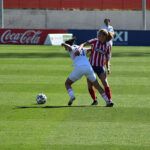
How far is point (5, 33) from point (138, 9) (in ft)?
81.7

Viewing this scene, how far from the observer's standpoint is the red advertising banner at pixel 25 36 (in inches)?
1686

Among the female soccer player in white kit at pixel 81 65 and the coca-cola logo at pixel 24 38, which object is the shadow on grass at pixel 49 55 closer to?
the coca-cola logo at pixel 24 38

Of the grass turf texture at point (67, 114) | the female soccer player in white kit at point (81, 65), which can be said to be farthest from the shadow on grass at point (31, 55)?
the female soccer player in white kit at point (81, 65)

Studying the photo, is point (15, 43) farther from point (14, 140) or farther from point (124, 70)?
point (14, 140)

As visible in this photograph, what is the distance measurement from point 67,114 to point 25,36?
95.6 feet

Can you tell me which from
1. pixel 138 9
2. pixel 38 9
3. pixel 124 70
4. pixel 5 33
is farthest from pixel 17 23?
pixel 124 70

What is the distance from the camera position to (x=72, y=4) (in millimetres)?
66938

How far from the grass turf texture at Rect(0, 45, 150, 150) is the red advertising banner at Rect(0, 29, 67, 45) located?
59.1ft

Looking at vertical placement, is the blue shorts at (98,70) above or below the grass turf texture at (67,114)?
above

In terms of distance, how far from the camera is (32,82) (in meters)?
20.4

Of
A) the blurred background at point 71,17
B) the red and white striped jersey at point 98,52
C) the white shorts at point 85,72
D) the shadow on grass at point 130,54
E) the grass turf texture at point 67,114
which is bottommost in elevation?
the grass turf texture at point 67,114

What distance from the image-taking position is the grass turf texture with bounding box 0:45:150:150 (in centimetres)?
1120

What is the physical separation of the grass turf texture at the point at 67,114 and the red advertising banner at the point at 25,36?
18.0m

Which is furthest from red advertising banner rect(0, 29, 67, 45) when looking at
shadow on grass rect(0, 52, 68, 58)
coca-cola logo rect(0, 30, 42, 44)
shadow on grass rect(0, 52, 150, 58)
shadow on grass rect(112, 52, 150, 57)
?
shadow on grass rect(0, 52, 68, 58)
